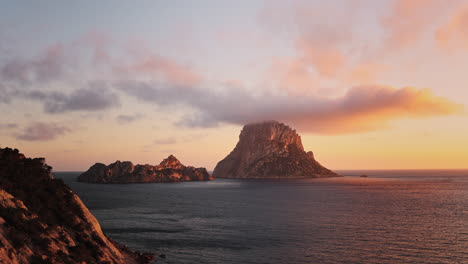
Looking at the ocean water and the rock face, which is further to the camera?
the ocean water

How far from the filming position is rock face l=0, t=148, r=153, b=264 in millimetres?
29828

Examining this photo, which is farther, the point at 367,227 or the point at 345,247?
the point at 367,227

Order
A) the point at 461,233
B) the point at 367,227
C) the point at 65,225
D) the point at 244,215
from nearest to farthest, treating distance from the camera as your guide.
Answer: the point at 65,225 < the point at 461,233 < the point at 367,227 < the point at 244,215

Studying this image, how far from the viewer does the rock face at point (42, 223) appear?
29828mm

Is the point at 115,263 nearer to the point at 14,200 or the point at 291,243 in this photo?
the point at 14,200

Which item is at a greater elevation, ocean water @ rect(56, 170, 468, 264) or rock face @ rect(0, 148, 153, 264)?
rock face @ rect(0, 148, 153, 264)

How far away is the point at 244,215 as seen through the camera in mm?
94562

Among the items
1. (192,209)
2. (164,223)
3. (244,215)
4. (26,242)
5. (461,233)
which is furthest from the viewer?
(192,209)

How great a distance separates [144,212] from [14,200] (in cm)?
6793

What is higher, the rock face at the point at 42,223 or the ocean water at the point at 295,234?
the rock face at the point at 42,223

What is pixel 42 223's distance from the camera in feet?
116

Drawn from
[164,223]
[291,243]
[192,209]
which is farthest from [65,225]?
[192,209]

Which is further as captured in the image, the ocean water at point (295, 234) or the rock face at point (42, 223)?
the ocean water at point (295, 234)

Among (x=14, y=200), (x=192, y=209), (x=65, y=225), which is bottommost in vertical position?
(x=192, y=209)
